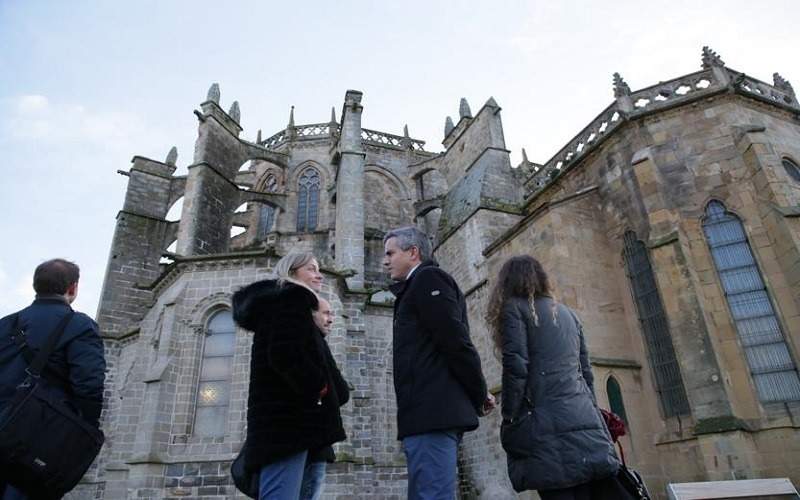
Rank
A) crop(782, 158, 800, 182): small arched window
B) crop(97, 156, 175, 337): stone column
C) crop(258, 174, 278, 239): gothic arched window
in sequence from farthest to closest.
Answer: crop(258, 174, 278, 239): gothic arched window
crop(97, 156, 175, 337): stone column
crop(782, 158, 800, 182): small arched window

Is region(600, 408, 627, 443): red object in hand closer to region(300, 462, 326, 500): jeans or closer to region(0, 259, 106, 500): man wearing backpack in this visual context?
region(300, 462, 326, 500): jeans

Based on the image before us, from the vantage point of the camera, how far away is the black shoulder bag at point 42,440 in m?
2.42

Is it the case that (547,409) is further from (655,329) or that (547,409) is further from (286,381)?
(655,329)

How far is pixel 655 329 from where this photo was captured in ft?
29.4

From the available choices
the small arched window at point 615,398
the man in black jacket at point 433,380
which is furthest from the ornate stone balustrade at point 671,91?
the man in black jacket at point 433,380

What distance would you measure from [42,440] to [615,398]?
8760mm

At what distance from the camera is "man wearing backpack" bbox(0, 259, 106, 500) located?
2.74 meters

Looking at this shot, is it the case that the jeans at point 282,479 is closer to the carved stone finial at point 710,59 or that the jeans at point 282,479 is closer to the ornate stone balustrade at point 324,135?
the carved stone finial at point 710,59

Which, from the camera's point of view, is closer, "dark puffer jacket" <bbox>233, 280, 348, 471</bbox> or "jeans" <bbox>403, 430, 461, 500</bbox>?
"jeans" <bbox>403, 430, 461, 500</bbox>

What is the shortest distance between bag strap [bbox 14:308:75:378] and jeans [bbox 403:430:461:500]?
7.16 ft

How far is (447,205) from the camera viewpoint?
620 inches

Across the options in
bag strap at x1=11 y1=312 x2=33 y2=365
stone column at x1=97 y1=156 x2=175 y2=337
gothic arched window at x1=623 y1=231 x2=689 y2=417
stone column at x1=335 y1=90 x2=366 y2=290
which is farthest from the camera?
stone column at x1=97 y1=156 x2=175 y2=337

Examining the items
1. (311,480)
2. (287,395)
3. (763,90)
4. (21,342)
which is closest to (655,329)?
(763,90)

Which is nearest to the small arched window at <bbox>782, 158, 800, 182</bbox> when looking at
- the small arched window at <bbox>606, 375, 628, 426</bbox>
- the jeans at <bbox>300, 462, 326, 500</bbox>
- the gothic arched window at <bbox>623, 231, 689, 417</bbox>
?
the gothic arched window at <bbox>623, 231, 689, 417</bbox>
